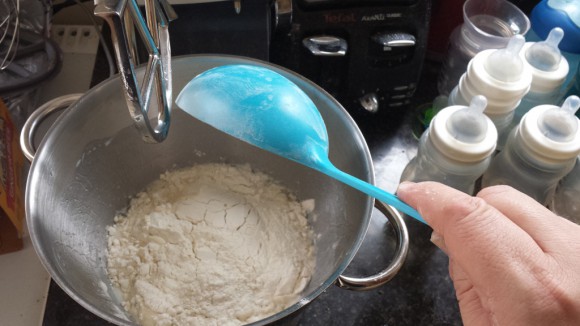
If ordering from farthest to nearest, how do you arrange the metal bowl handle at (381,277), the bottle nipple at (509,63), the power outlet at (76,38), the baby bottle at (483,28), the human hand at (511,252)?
the power outlet at (76,38) < the baby bottle at (483,28) < the bottle nipple at (509,63) < the metal bowl handle at (381,277) < the human hand at (511,252)

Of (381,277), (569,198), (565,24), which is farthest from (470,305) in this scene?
(565,24)

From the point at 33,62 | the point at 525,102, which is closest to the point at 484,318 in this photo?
the point at 525,102

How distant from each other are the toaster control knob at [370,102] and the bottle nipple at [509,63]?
0.17m

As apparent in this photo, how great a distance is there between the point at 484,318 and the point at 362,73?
38 cm

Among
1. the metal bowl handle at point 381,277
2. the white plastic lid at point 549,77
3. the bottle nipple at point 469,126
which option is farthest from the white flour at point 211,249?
the white plastic lid at point 549,77

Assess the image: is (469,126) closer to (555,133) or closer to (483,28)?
(555,133)

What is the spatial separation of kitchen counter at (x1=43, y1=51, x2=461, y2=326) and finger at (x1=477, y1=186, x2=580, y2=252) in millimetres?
255

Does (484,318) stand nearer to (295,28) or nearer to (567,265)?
(567,265)

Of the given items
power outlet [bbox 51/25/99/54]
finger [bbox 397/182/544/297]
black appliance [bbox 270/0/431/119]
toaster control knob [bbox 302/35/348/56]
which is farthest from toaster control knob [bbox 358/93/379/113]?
power outlet [bbox 51/25/99/54]

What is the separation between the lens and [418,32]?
0.68 meters

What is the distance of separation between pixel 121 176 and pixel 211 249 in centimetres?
17

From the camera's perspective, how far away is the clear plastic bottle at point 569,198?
675 mm

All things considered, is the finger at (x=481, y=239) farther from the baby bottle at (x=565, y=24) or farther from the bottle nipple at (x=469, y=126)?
the baby bottle at (x=565, y=24)

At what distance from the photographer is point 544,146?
572 mm
